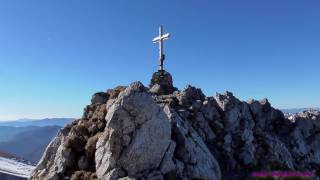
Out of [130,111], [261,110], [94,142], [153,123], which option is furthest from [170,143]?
[261,110]

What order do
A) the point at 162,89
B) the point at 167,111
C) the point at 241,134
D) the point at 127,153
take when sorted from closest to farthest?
the point at 127,153, the point at 167,111, the point at 241,134, the point at 162,89

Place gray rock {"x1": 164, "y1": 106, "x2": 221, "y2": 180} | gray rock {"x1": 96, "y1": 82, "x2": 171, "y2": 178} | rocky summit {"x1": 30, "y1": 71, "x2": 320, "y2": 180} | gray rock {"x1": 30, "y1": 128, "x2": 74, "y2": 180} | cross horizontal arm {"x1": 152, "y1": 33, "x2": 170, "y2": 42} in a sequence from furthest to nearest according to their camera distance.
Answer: cross horizontal arm {"x1": 152, "y1": 33, "x2": 170, "y2": 42}
gray rock {"x1": 30, "y1": 128, "x2": 74, "y2": 180}
gray rock {"x1": 164, "y1": 106, "x2": 221, "y2": 180}
rocky summit {"x1": 30, "y1": 71, "x2": 320, "y2": 180}
gray rock {"x1": 96, "y1": 82, "x2": 171, "y2": 178}

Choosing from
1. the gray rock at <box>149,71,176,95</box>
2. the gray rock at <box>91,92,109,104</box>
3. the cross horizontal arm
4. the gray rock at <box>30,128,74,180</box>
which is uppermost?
the cross horizontal arm

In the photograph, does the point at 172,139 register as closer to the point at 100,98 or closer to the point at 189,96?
the point at 100,98

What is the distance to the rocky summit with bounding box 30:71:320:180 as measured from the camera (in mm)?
28969

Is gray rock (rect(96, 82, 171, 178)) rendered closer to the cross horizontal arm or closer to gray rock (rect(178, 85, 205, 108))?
gray rock (rect(178, 85, 205, 108))

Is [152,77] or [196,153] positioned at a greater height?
[152,77]

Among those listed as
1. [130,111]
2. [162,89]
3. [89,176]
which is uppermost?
[162,89]

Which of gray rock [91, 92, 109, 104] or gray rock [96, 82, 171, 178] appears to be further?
gray rock [91, 92, 109, 104]

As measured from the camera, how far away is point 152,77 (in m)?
47.9

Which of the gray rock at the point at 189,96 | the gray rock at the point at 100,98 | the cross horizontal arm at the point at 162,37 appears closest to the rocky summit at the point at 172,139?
the gray rock at the point at 100,98

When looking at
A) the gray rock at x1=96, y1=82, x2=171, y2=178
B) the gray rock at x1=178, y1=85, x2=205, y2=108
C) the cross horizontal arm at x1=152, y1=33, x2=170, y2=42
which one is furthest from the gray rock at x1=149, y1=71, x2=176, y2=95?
the gray rock at x1=96, y1=82, x2=171, y2=178

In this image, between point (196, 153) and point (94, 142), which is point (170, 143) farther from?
point (94, 142)

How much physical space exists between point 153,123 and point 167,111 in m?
5.39
